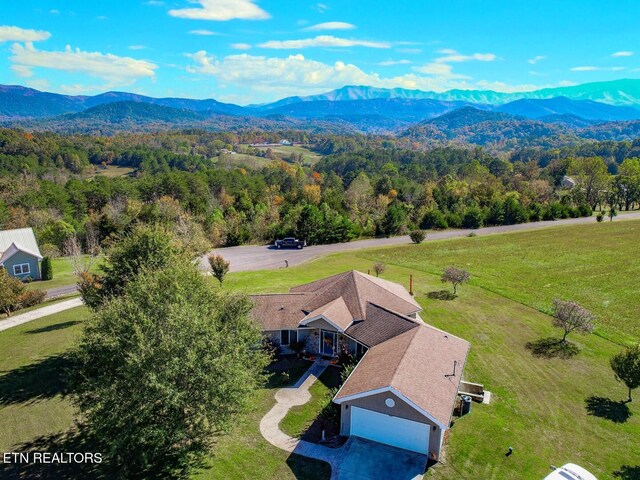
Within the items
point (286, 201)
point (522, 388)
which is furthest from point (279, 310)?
point (286, 201)

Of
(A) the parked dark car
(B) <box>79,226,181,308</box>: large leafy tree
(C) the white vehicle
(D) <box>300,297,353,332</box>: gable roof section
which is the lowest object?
(A) the parked dark car

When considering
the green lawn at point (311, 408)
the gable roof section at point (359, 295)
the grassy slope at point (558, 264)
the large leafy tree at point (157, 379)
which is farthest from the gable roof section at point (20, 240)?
the grassy slope at point (558, 264)

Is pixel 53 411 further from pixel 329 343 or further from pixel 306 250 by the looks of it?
pixel 306 250

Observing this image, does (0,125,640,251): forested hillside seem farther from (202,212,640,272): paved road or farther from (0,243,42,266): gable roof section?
(0,243,42,266): gable roof section

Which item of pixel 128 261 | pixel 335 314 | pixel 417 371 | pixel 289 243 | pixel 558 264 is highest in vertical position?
pixel 128 261

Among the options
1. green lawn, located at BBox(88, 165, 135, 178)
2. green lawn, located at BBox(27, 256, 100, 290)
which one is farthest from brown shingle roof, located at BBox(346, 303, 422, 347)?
green lawn, located at BBox(88, 165, 135, 178)

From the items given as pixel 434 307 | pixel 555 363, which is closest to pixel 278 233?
pixel 434 307
